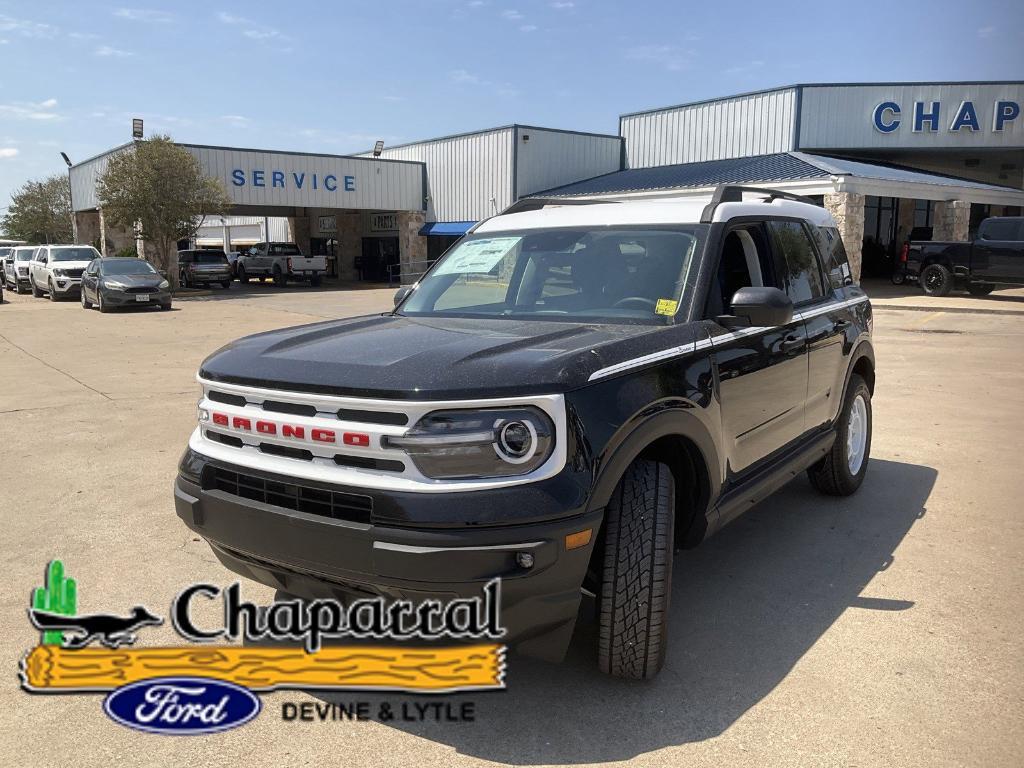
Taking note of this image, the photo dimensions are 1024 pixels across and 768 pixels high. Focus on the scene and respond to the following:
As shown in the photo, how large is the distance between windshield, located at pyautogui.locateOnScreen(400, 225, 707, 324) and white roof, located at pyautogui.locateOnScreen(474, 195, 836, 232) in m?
0.07

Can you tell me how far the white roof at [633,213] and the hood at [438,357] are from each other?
75 cm

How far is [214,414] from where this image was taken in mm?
3156

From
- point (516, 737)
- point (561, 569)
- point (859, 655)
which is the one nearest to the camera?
point (561, 569)

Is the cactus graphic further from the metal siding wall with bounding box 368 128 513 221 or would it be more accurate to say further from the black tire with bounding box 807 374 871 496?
the metal siding wall with bounding box 368 128 513 221

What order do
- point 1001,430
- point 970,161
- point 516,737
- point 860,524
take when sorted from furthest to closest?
1. point 970,161
2. point 1001,430
3. point 860,524
4. point 516,737

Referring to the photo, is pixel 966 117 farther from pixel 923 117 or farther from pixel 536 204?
pixel 536 204

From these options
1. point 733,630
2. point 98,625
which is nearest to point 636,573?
point 733,630

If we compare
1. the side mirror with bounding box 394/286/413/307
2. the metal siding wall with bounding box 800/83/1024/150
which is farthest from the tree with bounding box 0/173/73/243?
the side mirror with bounding box 394/286/413/307

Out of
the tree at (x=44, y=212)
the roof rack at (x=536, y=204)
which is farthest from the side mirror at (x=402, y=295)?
the tree at (x=44, y=212)

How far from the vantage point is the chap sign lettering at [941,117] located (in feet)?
98.8

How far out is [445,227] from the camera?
123ft

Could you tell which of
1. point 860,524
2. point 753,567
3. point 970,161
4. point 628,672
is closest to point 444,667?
point 628,672

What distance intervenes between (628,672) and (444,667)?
0.70 meters

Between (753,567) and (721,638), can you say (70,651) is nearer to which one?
(721,638)
